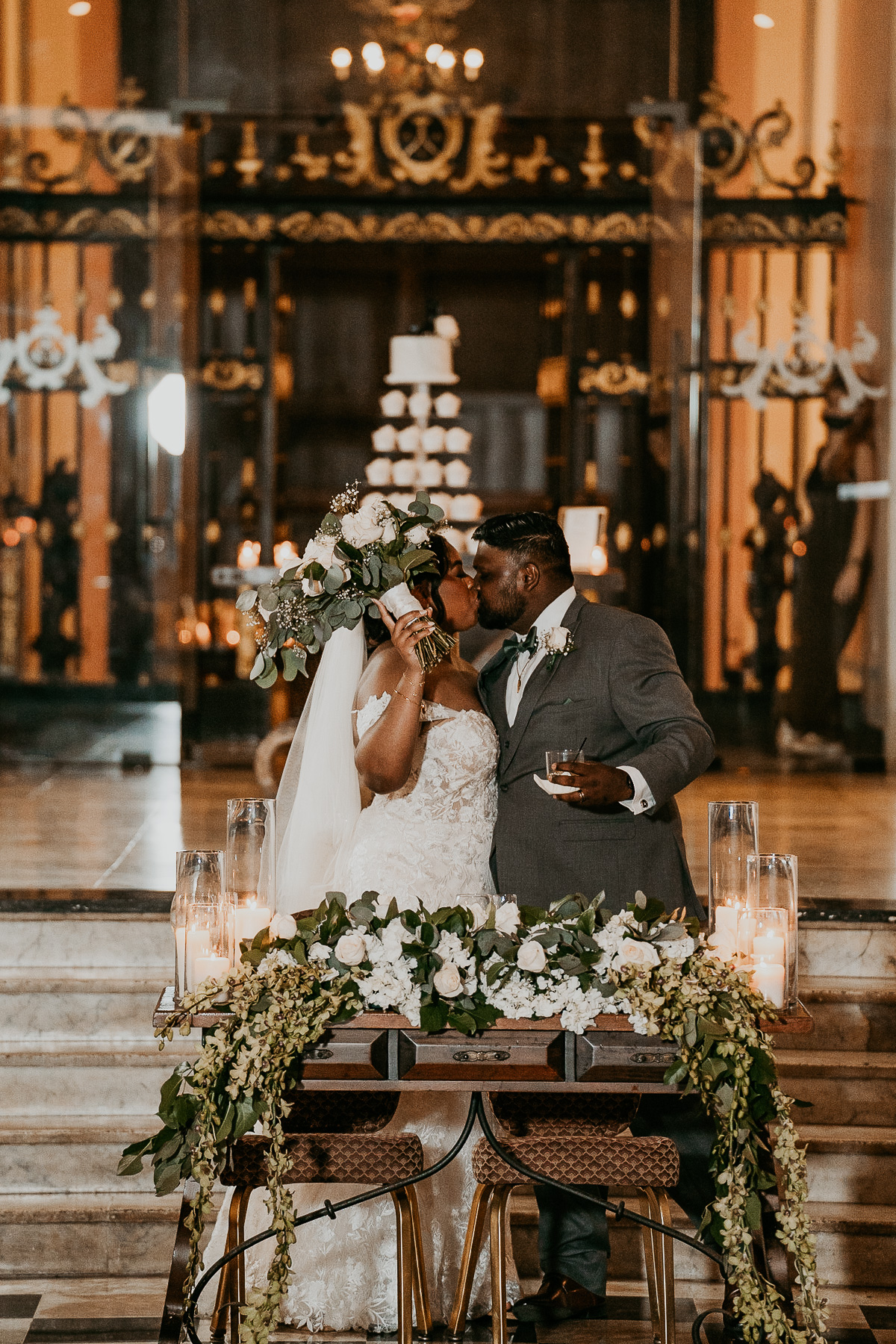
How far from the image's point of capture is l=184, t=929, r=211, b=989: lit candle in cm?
312

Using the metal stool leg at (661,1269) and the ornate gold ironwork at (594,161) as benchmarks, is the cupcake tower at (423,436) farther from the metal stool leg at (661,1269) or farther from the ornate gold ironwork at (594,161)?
the metal stool leg at (661,1269)

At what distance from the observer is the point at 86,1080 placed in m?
4.53

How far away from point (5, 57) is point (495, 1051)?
8.68 metres

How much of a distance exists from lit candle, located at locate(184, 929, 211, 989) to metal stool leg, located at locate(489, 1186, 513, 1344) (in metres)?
0.78

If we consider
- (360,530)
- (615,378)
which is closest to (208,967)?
(360,530)

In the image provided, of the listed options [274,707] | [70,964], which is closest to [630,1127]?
[70,964]

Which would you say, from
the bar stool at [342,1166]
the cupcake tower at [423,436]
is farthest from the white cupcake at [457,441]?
the bar stool at [342,1166]

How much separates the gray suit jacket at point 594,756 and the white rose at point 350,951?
780 mm

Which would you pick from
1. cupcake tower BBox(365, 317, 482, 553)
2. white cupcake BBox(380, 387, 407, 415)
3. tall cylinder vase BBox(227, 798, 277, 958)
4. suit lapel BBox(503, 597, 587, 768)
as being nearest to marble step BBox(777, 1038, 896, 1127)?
suit lapel BBox(503, 597, 587, 768)

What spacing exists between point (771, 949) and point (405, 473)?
22.6ft

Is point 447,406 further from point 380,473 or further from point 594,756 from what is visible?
point 594,756

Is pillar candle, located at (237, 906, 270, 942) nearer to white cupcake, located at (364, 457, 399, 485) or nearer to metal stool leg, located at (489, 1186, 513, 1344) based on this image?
metal stool leg, located at (489, 1186, 513, 1344)

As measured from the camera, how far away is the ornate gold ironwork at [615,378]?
1005cm

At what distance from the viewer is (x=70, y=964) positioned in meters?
4.98
